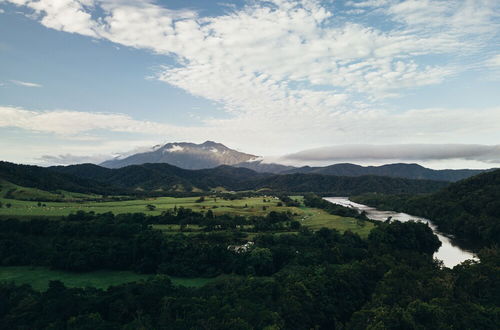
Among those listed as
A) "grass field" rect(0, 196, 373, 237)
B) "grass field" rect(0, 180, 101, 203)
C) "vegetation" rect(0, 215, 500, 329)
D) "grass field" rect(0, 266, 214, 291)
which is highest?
"grass field" rect(0, 180, 101, 203)

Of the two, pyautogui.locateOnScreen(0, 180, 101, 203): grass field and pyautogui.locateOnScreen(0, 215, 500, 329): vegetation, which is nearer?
pyautogui.locateOnScreen(0, 215, 500, 329): vegetation

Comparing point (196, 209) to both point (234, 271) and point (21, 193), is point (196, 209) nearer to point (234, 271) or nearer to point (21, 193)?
point (234, 271)

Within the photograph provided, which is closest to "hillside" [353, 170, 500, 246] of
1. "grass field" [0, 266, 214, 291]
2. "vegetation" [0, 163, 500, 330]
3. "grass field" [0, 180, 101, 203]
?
"vegetation" [0, 163, 500, 330]

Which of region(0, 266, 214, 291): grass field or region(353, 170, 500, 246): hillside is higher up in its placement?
region(353, 170, 500, 246): hillside

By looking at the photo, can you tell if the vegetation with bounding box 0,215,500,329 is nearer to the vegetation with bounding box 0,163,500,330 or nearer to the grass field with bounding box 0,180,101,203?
the vegetation with bounding box 0,163,500,330

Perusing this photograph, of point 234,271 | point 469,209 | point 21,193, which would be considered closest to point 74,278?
point 234,271

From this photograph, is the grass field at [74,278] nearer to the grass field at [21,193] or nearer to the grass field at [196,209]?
the grass field at [196,209]

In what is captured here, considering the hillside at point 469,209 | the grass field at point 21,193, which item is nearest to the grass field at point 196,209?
the grass field at point 21,193
